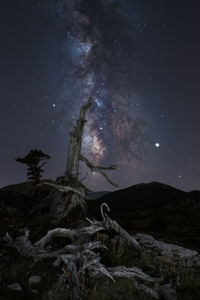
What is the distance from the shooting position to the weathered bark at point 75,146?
15.9 meters

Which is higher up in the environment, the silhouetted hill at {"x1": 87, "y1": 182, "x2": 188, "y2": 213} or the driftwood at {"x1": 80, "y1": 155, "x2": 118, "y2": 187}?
the silhouetted hill at {"x1": 87, "y1": 182, "x2": 188, "y2": 213}

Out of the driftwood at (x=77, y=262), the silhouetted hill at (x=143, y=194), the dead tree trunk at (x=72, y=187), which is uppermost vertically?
the silhouetted hill at (x=143, y=194)

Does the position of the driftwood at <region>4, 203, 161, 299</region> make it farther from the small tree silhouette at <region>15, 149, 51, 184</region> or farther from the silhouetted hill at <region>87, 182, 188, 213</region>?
the silhouetted hill at <region>87, 182, 188, 213</region>

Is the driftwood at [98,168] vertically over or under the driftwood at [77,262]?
over

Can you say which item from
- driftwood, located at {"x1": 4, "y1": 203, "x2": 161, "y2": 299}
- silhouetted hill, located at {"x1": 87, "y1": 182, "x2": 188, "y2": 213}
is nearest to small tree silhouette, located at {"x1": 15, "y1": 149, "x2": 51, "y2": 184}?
driftwood, located at {"x1": 4, "y1": 203, "x2": 161, "y2": 299}

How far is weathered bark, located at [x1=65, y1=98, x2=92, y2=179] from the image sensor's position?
15870 millimetres

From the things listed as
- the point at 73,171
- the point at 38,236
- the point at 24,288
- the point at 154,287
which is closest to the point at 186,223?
the point at 73,171

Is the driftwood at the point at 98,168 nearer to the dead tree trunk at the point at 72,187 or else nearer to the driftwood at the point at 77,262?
the dead tree trunk at the point at 72,187

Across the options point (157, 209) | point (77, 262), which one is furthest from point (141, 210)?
point (77, 262)

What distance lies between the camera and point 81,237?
8.82m

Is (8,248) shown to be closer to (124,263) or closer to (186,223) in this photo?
(124,263)

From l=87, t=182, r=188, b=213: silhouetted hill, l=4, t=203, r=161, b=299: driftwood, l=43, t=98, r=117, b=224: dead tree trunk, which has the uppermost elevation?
l=87, t=182, r=188, b=213: silhouetted hill

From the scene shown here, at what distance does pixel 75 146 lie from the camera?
53.2 feet

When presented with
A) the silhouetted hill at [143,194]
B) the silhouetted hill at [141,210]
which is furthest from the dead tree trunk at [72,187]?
the silhouetted hill at [143,194]
